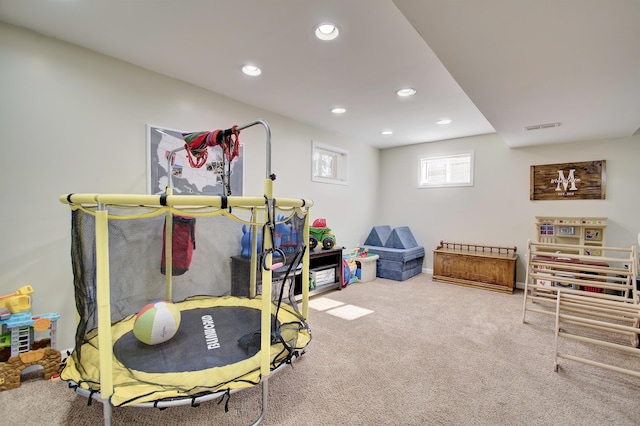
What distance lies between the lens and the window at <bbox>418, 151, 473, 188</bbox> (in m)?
4.86

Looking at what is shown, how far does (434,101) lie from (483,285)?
9.36 ft

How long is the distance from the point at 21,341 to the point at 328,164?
3.99 m

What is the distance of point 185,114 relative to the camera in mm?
2822

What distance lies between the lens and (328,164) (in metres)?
4.77

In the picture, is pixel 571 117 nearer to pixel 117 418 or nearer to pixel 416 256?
pixel 416 256

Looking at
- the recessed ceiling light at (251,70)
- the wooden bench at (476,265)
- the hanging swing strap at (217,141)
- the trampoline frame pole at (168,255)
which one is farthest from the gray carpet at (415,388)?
the recessed ceiling light at (251,70)

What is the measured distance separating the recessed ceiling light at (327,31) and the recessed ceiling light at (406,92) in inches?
46.0

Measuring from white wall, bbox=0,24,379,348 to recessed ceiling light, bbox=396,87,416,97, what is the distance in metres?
2.14

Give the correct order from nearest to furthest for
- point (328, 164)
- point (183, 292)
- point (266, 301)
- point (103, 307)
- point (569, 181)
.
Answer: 1. point (103, 307)
2. point (266, 301)
3. point (183, 292)
4. point (569, 181)
5. point (328, 164)

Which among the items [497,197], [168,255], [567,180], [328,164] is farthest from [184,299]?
[567,180]

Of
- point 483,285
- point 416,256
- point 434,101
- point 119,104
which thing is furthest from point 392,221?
point 119,104

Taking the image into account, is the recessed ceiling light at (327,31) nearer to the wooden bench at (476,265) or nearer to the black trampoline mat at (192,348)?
the black trampoline mat at (192,348)

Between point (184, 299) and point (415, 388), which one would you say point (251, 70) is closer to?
point (184, 299)

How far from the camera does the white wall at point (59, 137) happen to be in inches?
77.1
